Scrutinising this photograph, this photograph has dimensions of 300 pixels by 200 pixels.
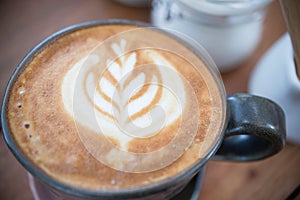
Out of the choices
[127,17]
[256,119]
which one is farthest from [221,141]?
[127,17]

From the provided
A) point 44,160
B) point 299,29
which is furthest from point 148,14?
point 44,160

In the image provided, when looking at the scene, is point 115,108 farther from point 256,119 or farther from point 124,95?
point 256,119

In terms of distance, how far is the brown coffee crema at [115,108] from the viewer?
1.48 feet

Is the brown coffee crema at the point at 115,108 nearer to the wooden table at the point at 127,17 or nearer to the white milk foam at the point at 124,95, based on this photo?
the white milk foam at the point at 124,95

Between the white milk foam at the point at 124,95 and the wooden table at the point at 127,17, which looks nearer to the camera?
the white milk foam at the point at 124,95

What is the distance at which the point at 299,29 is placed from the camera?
554mm

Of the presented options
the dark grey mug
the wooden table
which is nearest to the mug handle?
the dark grey mug

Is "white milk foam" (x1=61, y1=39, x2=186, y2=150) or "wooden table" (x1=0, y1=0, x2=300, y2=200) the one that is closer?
"white milk foam" (x1=61, y1=39, x2=186, y2=150)

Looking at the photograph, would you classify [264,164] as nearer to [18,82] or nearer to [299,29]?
[299,29]

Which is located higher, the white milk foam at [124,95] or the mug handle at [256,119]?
the white milk foam at [124,95]

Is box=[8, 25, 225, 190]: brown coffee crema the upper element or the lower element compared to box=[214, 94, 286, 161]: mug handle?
upper

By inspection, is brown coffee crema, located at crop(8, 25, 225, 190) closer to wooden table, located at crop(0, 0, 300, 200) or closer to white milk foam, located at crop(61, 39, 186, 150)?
white milk foam, located at crop(61, 39, 186, 150)

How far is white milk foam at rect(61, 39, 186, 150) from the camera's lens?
1.58 ft

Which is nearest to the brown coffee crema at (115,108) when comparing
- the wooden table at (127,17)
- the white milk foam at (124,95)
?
the white milk foam at (124,95)
